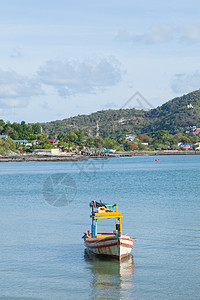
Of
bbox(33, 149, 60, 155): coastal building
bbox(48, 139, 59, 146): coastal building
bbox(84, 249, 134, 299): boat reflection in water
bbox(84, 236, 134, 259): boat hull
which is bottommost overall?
bbox(84, 249, 134, 299): boat reflection in water

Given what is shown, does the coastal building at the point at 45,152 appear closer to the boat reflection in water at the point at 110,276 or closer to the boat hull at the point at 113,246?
the boat reflection in water at the point at 110,276

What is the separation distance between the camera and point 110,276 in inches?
683

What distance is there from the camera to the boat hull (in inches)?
733

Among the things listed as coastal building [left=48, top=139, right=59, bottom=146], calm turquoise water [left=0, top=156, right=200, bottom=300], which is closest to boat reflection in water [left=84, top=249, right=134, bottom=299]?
calm turquoise water [left=0, top=156, right=200, bottom=300]

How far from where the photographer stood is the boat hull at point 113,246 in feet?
61.1

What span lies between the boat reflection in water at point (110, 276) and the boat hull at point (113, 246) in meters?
0.25

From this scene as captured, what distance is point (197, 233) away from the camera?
78.2 ft

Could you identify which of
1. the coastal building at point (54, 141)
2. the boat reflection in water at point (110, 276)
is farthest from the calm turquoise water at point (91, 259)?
the coastal building at point (54, 141)

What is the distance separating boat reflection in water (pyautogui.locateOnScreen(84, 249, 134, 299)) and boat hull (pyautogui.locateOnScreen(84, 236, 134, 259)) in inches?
9.8

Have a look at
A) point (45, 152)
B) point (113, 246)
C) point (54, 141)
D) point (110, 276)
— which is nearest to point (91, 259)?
point (113, 246)

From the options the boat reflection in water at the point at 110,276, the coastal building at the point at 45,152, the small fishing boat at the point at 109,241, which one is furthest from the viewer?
the coastal building at the point at 45,152

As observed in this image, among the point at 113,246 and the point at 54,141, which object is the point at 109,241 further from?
the point at 54,141

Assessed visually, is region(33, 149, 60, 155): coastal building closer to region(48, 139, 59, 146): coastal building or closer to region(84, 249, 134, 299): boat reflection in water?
region(48, 139, 59, 146): coastal building

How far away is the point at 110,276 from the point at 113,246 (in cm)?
168
